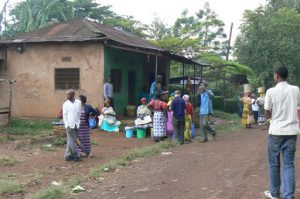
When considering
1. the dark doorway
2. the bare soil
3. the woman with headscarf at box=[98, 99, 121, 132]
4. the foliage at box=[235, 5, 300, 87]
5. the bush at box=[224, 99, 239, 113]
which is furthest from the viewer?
the foliage at box=[235, 5, 300, 87]

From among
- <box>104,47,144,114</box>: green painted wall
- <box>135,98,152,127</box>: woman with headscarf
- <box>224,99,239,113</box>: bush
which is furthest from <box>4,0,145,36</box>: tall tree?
<box>135,98,152,127</box>: woman with headscarf

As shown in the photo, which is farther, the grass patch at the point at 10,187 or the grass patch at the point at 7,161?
the grass patch at the point at 7,161

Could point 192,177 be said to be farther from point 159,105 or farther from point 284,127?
point 159,105

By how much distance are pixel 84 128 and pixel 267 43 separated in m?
24.8

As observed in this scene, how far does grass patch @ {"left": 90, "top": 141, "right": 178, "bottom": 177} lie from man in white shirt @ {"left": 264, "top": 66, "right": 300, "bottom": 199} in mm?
4023

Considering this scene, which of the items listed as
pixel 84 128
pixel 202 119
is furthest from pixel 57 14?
pixel 84 128

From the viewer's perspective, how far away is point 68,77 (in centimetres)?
2017

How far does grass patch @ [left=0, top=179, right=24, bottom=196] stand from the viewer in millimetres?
8500

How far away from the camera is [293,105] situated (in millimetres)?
6781

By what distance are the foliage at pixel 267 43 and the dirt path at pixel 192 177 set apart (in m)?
23.0

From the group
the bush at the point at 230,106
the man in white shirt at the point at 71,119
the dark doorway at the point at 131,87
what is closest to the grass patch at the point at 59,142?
the man in white shirt at the point at 71,119

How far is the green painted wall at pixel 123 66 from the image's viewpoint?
20.2 meters

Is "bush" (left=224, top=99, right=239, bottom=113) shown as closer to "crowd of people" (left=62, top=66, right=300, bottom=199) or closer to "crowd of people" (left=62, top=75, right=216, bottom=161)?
"crowd of people" (left=62, top=66, right=300, bottom=199)

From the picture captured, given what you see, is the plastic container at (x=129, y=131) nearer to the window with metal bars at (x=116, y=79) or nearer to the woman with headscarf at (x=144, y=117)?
the woman with headscarf at (x=144, y=117)
